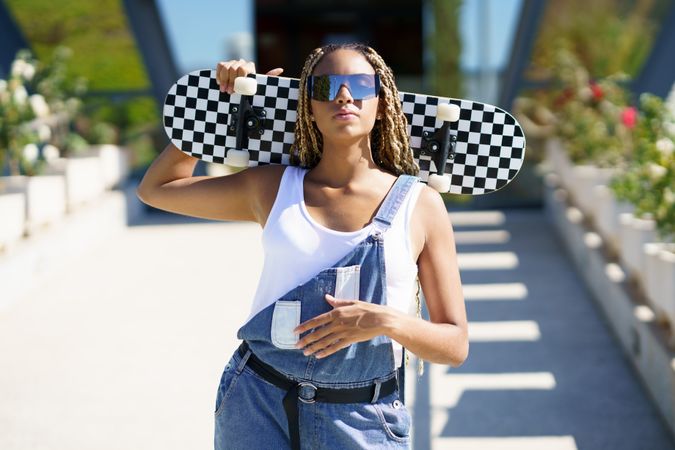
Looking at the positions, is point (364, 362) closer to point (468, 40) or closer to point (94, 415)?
point (94, 415)

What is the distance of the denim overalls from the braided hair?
21cm

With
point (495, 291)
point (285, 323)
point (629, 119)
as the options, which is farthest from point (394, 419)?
point (629, 119)

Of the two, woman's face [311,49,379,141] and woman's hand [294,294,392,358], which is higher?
woman's face [311,49,379,141]

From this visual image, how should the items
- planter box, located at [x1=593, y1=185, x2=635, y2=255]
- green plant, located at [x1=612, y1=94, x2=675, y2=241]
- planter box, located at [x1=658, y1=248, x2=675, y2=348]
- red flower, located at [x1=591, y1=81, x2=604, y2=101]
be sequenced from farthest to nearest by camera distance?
red flower, located at [x1=591, y1=81, x2=604, y2=101] → planter box, located at [x1=593, y1=185, x2=635, y2=255] → green plant, located at [x1=612, y1=94, x2=675, y2=241] → planter box, located at [x1=658, y1=248, x2=675, y2=348]

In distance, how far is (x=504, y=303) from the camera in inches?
218

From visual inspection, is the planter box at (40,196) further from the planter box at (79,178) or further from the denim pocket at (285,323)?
the denim pocket at (285,323)

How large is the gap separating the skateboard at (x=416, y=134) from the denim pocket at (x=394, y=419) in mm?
541

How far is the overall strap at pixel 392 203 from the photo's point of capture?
1.79 meters

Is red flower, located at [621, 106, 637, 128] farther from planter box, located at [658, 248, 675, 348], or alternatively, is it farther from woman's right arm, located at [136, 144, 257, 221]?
woman's right arm, located at [136, 144, 257, 221]

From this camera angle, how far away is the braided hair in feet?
6.49

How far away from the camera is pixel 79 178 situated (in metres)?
7.01

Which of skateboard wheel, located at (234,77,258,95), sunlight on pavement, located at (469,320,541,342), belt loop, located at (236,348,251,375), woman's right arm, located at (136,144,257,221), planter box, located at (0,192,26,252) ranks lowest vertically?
sunlight on pavement, located at (469,320,541,342)

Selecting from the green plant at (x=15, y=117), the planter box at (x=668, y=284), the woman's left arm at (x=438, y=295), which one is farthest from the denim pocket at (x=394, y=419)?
the green plant at (x=15, y=117)

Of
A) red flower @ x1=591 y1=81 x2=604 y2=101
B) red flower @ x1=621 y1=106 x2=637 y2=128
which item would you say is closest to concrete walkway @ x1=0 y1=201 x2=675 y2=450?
red flower @ x1=621 y1=106 x2=637 y2=128
